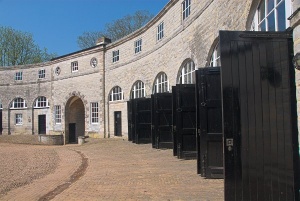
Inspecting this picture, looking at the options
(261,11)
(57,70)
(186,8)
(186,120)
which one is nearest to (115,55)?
(57,70)

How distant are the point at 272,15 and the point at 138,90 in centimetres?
1674

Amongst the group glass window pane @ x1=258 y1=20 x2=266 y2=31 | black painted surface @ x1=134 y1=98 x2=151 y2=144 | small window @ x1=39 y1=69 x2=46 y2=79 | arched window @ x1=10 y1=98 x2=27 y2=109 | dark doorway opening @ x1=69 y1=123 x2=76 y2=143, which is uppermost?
small window @ x1=39 y1=69 x2=46 y2=79

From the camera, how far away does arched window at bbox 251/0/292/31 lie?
5.75 meters

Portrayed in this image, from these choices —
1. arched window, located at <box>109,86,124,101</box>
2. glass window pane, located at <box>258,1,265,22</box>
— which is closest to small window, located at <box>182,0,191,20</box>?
glass window pane, located at <box>258,1,265,22</box>

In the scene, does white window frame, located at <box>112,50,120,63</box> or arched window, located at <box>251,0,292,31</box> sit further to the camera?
white window frame, located at <box>112,50,120,63</box>

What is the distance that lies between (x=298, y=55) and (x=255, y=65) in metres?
0.72

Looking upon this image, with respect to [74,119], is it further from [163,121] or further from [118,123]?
[163,121]

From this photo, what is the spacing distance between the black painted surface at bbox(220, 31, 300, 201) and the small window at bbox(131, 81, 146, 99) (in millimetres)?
17087

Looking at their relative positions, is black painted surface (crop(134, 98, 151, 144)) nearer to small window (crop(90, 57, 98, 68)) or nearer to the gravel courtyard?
the gravel courtyard

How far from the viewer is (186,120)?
1063 cm

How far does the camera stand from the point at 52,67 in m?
33.6

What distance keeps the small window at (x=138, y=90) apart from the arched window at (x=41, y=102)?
1437 cm

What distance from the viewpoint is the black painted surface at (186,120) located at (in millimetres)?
10570

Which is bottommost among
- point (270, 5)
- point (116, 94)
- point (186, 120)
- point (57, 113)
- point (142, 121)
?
point (142, 121)
